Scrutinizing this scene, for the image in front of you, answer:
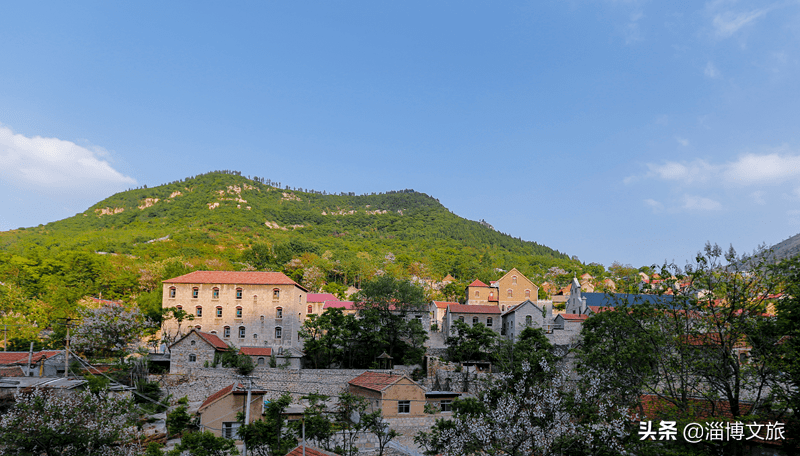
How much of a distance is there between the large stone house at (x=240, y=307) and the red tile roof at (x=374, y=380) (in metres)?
14.8

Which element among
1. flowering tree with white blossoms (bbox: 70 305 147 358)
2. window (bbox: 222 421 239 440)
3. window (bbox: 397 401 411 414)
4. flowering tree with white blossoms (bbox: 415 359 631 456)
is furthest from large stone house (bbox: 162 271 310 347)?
flowering tree with white blossoms (bbox: 415 359 631 456)

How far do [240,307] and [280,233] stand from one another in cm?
8785

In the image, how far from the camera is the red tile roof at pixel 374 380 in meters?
32.8

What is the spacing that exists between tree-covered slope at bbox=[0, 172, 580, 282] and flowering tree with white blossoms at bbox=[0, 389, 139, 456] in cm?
6207

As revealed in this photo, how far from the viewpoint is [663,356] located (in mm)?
17797

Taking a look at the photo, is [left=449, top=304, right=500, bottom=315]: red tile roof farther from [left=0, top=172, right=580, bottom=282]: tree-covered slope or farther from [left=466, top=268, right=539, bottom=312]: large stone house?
[left=0, top=172, right=580, bottom=282]: tree-covered slope

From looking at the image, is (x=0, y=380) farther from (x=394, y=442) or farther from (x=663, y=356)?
(x=663, y=356)

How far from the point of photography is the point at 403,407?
32719 millimetres

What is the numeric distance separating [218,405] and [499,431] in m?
19.1

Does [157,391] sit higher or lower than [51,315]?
lower

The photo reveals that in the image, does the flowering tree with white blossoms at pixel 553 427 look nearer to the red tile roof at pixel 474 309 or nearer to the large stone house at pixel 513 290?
the red tile roof at pixel 474 309

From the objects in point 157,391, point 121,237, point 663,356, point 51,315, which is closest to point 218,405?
point 157,391

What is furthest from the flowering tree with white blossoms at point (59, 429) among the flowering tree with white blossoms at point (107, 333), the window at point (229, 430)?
the flowering tree with white blossoms at point (107, 333)

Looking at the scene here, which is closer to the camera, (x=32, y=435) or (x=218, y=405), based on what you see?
(x=32, y=435)
